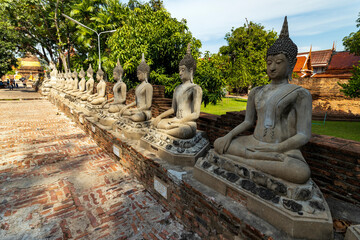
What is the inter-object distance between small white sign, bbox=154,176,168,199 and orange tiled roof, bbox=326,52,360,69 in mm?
Result: 30220

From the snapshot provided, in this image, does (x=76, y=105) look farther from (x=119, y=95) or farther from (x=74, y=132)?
(x=119, y=95)

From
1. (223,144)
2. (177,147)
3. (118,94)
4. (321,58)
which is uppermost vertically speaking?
(321,58)

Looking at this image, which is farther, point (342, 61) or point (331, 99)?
point (342, 61)

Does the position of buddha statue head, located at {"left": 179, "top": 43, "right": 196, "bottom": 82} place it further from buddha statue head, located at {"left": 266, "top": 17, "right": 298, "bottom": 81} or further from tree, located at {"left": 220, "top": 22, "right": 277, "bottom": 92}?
tree, located at {"left": 220, "top": 22, "right": 277, "bottom": 92}

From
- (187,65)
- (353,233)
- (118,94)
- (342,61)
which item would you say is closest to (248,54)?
(342,61)

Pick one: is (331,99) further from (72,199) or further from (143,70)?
(72,199)

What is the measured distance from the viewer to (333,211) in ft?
7.10

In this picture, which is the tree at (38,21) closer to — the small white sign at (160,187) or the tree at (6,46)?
the tree at (6,46)

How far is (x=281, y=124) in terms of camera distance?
220 cm

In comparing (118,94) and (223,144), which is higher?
(118,94)

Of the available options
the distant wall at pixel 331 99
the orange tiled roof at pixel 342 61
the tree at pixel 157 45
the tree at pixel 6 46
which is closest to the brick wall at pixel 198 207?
the tree at pixel 157 45

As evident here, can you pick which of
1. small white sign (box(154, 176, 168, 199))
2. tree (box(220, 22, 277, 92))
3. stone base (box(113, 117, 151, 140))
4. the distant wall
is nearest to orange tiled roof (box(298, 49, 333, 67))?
tree (box(220, 22, 277, 92))

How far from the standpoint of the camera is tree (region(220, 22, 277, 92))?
20.8m

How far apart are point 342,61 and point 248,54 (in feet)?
44.7
